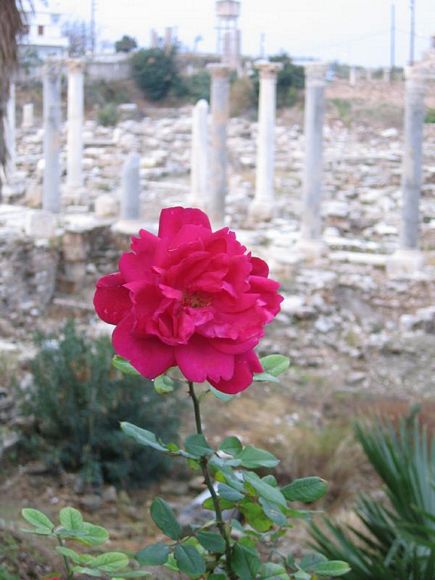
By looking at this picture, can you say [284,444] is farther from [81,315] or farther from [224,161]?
[224,161]

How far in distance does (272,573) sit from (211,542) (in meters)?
0.17

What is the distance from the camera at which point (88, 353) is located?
19.4 ft

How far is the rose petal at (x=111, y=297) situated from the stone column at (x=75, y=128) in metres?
18.1

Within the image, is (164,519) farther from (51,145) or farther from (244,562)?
(51,145)

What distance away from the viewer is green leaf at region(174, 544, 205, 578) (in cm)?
148

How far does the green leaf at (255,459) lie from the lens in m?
1.52

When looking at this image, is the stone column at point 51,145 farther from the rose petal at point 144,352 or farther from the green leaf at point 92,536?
the rose petal at point 144,352

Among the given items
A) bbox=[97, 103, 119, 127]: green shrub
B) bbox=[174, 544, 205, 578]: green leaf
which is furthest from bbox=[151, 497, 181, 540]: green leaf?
bbox=[97, 103, 119, 127]: green shrub

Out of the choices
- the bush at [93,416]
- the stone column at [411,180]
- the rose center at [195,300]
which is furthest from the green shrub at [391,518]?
the stone column at [411,180]

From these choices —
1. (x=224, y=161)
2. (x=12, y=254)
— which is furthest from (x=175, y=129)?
(x=12, y=254)

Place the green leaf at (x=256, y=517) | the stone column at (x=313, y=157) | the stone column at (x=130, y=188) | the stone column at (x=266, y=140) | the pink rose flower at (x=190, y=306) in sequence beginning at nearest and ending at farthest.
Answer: the pink rose flower at (x=190, y=306) < the green leaf at (x=256, y=517) < the stone column at (x=313, y=157) < the stone column at (x=130, y=188) < the stone column at (x=266, y=140)

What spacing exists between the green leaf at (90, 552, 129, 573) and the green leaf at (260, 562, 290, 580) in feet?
0.78

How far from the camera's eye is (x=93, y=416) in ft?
18.4

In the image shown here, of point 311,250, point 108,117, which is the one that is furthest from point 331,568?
point 108,117
